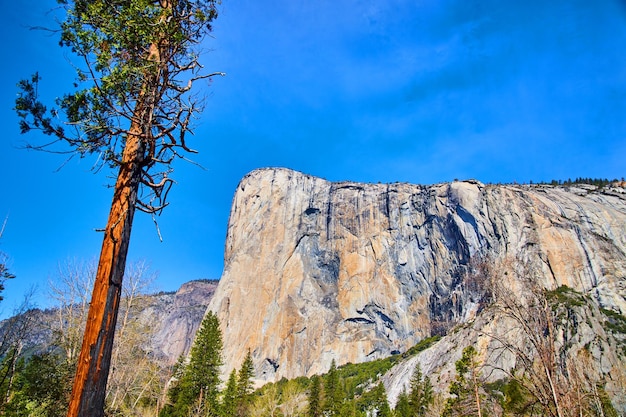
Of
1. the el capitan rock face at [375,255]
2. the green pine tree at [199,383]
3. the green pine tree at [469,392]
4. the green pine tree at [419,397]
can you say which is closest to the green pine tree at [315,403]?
the green pine tree at [419,397]

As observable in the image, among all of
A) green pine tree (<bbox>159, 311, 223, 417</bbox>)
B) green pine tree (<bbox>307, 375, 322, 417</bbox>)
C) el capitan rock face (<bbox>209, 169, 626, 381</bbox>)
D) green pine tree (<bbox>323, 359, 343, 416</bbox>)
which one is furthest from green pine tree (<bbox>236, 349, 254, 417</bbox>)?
Answer: el capitan rock face (<bbox>209, 169, 626, 381</bbox>)

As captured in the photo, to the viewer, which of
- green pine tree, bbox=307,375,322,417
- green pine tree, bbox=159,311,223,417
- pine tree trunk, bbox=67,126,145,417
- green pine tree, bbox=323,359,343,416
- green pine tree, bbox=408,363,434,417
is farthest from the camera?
green pine tree, bbox=408,363,434,417

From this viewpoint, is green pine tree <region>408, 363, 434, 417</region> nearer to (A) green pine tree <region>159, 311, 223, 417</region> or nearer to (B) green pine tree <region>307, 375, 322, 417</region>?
(B) green pine tree <region>307, 375, 322, 417</region>

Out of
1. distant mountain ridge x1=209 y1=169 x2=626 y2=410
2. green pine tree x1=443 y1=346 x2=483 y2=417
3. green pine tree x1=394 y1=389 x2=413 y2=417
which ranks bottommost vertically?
green pine tree x1=394 y1=389 x2=413 y2=417

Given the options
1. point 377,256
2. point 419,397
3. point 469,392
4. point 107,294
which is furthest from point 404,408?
point 107,294

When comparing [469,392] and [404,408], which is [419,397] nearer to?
[404,408]

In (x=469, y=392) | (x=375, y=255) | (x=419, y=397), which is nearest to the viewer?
(x=469, y=392)

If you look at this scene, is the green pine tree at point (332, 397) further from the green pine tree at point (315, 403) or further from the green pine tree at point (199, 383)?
the green pine tree at point (199, 383)
